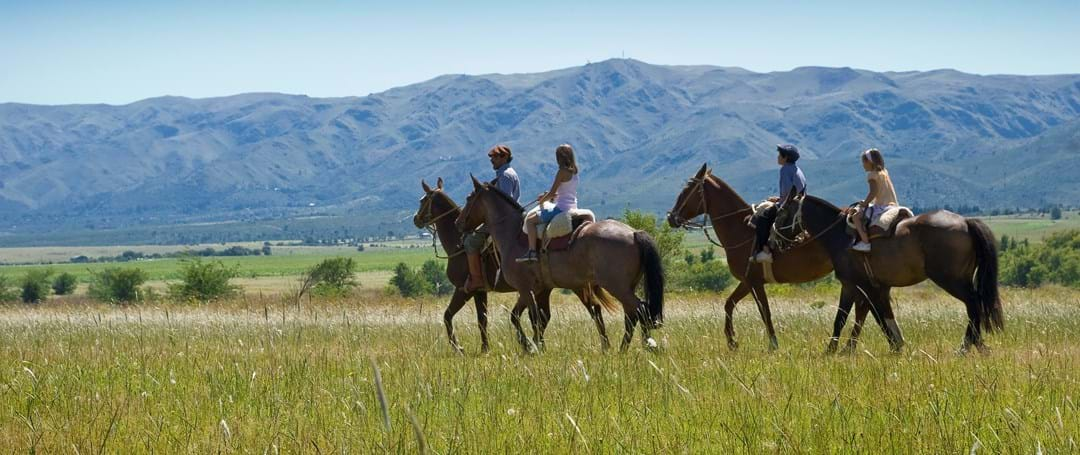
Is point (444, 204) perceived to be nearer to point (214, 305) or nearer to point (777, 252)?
point (777, 252)

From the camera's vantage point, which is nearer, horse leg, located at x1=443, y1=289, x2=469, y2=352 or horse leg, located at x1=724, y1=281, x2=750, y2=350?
horse leg, located at x1=724, y1=281, x2=750, y2=350

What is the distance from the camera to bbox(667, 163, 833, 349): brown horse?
1644 centimetres

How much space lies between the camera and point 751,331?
56.3 ft

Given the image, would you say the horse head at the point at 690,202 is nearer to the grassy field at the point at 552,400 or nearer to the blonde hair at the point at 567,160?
the blonde hair at the point at 567,160

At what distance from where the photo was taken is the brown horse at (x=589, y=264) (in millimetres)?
15195

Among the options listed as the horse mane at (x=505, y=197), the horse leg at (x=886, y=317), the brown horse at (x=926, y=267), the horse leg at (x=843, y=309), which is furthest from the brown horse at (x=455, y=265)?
the horse leg at (x=886, y=317)

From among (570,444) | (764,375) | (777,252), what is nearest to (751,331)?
(777,252)

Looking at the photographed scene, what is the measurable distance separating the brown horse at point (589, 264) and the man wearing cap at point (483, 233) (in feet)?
0.80

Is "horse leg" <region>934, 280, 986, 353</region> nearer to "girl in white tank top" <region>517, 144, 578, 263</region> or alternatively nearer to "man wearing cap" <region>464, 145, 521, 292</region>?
"girl in white tank top" <region>517, 144, 578, 263</region>

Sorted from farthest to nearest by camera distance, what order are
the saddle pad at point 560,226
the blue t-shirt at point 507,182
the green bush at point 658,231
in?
the green bush at point 658,231, the blue t-shirt at point 507,182, the saddle pad at point 560,226

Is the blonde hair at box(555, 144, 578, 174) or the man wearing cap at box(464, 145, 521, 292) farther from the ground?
the blonde hair at box(555, 144, 578, 174)

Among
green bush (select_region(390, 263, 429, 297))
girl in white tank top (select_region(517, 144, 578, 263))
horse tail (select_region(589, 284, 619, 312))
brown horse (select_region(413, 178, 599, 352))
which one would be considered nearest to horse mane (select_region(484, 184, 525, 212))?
brown horse (select_region(413, 178, 599, 352))

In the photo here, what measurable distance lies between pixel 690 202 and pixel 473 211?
3.25m

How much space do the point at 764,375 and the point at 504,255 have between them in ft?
23.3
